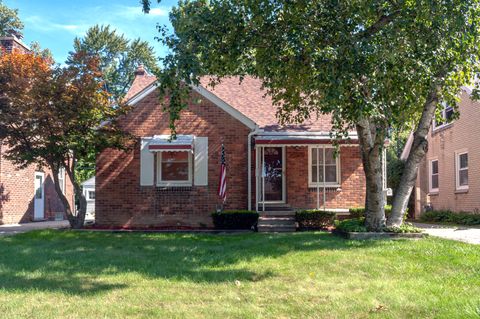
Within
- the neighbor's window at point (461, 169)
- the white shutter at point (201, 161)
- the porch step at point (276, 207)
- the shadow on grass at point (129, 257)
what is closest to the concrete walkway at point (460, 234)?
the shadow on grass at point (129, 257)

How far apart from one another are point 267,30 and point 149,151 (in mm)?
6523

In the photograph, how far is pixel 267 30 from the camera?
944 centimetres

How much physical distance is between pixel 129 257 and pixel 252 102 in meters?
9.98

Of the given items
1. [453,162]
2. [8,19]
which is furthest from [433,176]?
[8,19]

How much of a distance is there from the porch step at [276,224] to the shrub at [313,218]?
0.26 m

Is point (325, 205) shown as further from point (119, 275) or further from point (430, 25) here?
point (119, 275)

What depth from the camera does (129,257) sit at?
842cm

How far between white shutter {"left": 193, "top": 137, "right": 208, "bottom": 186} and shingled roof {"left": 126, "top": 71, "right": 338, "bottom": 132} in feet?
6.35

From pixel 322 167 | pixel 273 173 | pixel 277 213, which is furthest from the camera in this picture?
pixel 273 173

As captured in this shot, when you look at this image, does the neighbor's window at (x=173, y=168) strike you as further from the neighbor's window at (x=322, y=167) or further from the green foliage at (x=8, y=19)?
the green foliage at (x=8, y=19)

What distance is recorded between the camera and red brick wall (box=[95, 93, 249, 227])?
1462 centimetres

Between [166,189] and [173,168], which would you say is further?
[173,168]

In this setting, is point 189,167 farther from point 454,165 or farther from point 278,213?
point 454,165

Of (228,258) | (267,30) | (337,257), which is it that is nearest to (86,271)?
(228,258)
